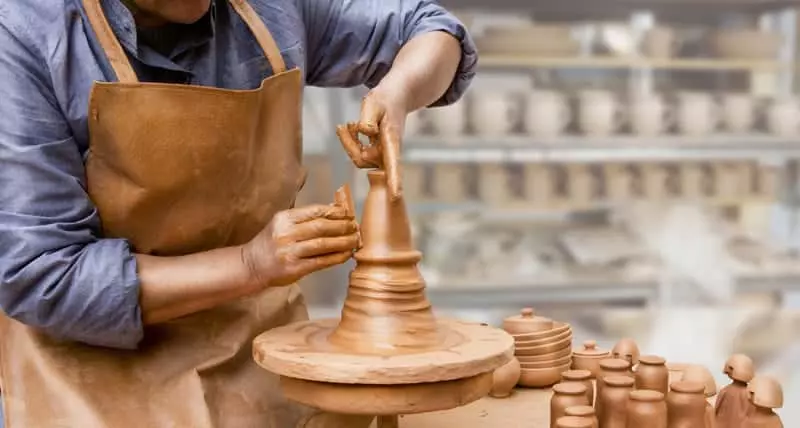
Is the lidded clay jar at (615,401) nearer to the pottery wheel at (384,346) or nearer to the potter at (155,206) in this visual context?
the pottery wheel at (384,346)

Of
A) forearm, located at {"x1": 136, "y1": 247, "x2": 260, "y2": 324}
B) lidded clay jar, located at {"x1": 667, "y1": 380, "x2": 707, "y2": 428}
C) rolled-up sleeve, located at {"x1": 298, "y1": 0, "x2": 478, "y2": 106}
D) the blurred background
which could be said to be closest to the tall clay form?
forearm, located at {"x1": 136, "y1": 247, "x2": 260, "y2": 324}

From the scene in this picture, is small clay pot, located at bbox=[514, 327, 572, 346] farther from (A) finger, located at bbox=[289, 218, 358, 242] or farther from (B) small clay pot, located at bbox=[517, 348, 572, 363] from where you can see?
(A) finger, located at bbox=[289, 218, 358, 242]

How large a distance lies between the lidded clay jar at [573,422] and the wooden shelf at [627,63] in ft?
10.0

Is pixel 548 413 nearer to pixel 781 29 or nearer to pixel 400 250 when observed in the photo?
pixel 400 250

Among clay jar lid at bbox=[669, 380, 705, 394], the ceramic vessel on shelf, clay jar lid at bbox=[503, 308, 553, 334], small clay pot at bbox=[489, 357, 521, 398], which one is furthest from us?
the ceramic vessel on shelf

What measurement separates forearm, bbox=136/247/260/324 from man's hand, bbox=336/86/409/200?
0.26m

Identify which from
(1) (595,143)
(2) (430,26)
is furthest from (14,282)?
(1) (595,143)

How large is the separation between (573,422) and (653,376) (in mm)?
292

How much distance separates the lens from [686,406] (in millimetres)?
1428

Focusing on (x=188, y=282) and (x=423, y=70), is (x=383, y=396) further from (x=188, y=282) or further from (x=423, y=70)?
(x=423, y=70)

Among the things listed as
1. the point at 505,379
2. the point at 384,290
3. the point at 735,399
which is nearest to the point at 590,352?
the point at 505,379

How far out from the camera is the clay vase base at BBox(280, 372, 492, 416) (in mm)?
1237

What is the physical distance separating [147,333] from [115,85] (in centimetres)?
44

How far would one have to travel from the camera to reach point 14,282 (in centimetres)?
134
